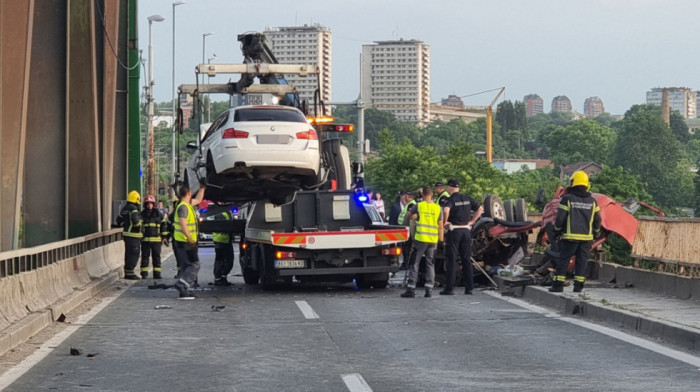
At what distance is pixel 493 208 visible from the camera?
69.4ft

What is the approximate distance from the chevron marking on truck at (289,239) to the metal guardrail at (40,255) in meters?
3.14

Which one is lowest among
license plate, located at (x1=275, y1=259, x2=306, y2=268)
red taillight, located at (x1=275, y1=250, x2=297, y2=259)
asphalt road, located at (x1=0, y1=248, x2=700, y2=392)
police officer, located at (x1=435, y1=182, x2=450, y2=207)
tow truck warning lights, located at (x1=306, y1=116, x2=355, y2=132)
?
asphalt road, located at (x1=0, y1=248, x2=700, y2=392)

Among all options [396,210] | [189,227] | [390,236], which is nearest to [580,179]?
[390,236]

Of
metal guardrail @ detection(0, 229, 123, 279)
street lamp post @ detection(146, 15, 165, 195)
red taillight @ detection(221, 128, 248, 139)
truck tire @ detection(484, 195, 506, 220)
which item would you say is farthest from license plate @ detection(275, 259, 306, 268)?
street lamp post @ detection(146, 15, 165, 195)

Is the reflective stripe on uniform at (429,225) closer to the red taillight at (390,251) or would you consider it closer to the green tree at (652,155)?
the red taillight at (390,251)

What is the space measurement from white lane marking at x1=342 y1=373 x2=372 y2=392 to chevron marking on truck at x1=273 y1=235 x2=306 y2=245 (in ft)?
30.7

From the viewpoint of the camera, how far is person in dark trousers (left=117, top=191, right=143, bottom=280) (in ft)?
79.8

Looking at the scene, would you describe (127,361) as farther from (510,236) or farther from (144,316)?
(510,236)

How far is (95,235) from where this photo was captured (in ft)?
73.6

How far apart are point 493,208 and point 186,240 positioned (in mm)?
5715

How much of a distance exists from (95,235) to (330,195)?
15.3 ft

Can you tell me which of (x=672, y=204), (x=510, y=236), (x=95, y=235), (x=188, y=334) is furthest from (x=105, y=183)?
(x=672, y=204)

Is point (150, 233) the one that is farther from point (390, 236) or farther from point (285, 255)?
point (390, 236)

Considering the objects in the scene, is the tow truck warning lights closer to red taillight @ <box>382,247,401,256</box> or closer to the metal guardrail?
red taillight @ <box>382,247,401,256</box>
